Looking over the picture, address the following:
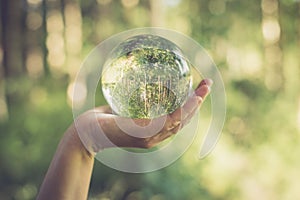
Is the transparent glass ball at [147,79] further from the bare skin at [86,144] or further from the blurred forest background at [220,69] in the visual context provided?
the blurred forest background at [220,69]

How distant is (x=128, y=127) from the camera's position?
1.22 meters

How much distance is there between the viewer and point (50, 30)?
602cm

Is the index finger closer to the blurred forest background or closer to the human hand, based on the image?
the human hand

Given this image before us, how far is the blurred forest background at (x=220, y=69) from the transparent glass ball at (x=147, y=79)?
311cm

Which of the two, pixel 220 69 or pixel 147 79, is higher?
pixel 220 69

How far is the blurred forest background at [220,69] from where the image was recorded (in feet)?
15.4

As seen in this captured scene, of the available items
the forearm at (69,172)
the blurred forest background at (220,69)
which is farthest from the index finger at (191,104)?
the blurred forest background at (220,69)

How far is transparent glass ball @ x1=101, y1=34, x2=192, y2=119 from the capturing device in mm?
1300

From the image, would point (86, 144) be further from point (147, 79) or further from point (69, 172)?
point (147, 79)

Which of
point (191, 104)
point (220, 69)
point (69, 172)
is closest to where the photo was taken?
point (69, 172)

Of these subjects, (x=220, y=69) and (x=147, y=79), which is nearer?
(x=147, y=79)

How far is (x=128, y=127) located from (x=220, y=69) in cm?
403

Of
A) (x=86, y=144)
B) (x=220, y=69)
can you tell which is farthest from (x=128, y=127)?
(x=220, y=69)

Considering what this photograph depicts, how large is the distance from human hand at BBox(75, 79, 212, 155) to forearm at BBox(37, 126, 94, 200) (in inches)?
0.7
